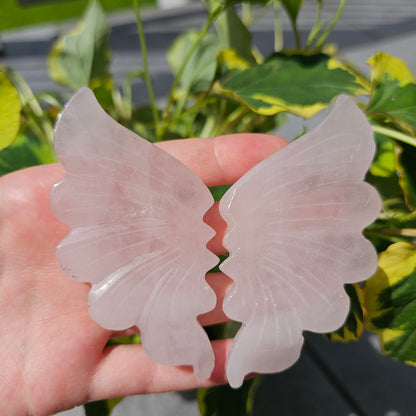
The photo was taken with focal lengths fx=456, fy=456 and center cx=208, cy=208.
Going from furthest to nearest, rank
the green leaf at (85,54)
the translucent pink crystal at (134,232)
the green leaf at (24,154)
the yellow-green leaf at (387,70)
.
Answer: the green leaf at (85,54)
the green leaf at (24,154)
the yellow-green leaf at (387,70)
the translucent pink crystal at (134,232)

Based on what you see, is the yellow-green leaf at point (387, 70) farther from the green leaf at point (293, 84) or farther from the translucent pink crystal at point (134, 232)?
the translucent pink crystal at point (134, 232)

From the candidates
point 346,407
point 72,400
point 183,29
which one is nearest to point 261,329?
point 72,400

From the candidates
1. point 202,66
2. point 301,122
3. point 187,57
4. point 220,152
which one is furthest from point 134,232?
point 301,122

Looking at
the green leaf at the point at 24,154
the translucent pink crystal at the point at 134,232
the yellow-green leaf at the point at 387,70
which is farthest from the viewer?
the green leaf at the point at 24,154

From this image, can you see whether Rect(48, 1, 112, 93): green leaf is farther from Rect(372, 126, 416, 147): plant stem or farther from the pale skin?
Rect(372, 126, 416, 147): plant stem

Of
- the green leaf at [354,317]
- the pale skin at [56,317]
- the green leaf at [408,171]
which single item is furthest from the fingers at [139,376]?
the green leaf at [408,171]
